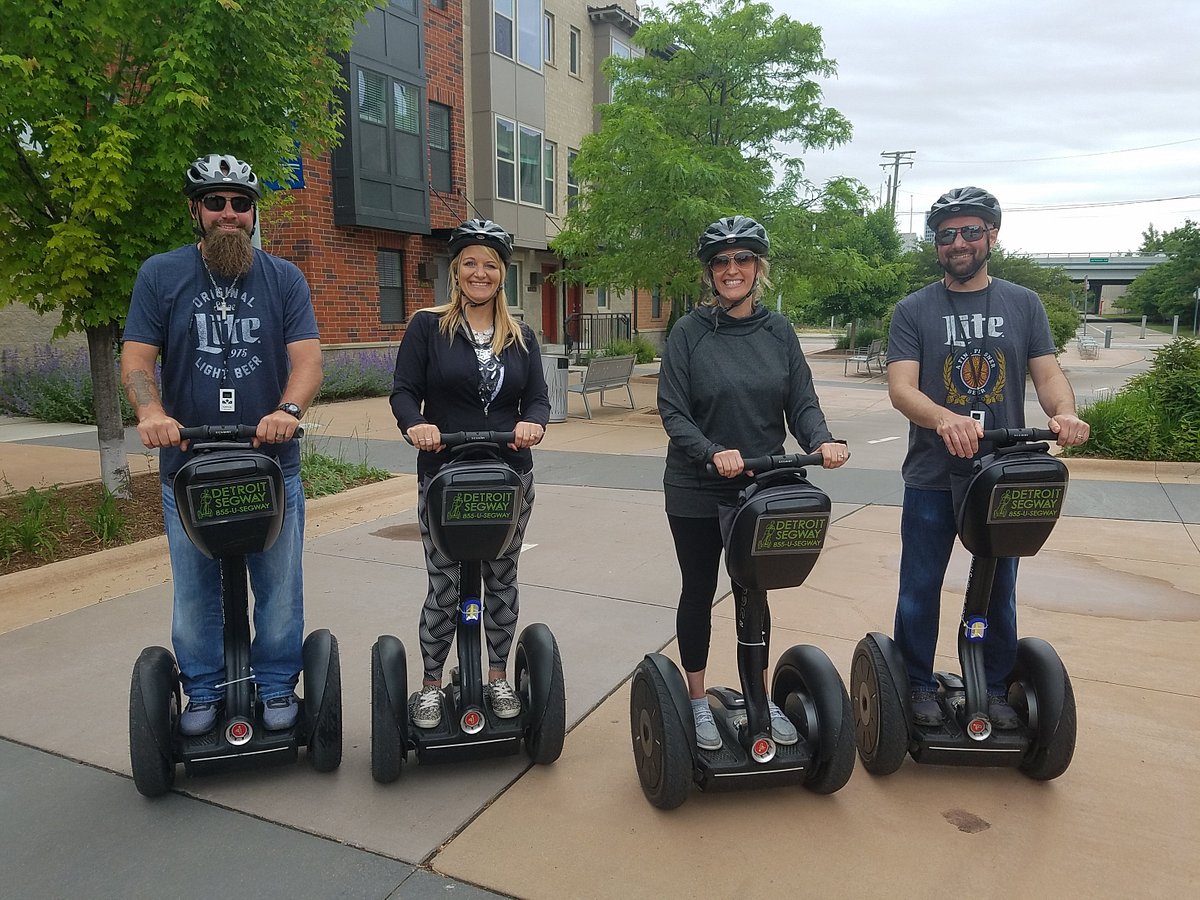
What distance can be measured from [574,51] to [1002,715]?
23952 millimetres

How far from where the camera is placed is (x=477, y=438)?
2787mm

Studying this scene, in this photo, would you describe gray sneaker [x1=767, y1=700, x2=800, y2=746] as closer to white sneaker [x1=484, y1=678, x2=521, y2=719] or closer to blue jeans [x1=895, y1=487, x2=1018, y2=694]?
blue jeans [x1=895, y1=487, x2=1018, y2=694]

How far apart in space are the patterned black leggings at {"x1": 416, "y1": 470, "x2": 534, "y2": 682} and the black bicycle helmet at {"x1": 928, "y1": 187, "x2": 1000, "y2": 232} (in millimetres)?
1674

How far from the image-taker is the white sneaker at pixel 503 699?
301 cm

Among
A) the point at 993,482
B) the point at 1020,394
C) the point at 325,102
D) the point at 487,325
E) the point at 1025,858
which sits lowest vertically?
the point at 1025,858

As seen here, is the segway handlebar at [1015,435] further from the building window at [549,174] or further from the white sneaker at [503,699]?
the building window at [549,174]

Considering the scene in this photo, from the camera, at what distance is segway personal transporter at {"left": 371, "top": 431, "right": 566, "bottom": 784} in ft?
8.73

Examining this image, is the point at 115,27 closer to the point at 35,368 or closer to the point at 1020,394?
the point at 1020,394

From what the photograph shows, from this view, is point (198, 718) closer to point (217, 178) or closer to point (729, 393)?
point (217, 178)

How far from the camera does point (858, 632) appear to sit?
4.41 meters

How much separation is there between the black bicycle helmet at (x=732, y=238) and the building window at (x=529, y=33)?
1977 centimetres

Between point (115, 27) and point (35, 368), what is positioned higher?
point (115, 27)

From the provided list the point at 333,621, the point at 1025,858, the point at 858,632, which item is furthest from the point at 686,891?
the point at 333,621

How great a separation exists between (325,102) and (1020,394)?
5669mm
